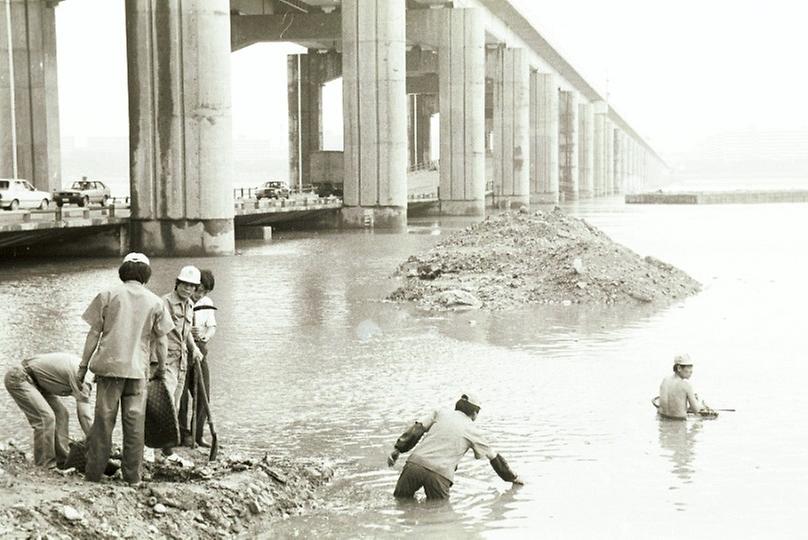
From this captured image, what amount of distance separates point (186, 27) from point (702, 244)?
2062cm

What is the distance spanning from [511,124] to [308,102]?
15.2 metres

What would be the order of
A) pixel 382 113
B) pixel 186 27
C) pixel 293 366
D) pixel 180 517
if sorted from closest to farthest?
pixel 180 517, pixel 293 366, pixel 186 27, pixel 382 113

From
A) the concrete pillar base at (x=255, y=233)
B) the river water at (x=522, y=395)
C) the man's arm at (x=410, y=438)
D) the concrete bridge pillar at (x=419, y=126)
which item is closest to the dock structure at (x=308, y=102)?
the river water at (x=522, y=395)

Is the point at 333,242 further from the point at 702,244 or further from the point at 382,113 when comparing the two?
the point at 702,244

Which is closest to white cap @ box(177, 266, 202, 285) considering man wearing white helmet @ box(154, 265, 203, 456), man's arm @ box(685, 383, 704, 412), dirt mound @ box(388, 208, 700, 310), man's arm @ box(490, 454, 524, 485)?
man wearing white helmet @ box(154, 265, 203, 456)

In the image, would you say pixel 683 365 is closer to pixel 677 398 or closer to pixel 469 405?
pixel 677 398

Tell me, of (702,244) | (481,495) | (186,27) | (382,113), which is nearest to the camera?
(481,495)

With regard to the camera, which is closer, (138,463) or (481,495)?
(138,463)

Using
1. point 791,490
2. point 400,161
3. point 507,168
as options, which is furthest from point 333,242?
point 507,168


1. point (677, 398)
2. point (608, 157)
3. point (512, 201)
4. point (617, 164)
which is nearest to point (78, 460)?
point (677, 398)

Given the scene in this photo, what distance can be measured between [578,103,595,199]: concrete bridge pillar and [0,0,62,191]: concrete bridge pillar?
9075cm

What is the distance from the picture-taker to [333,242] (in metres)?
46.3

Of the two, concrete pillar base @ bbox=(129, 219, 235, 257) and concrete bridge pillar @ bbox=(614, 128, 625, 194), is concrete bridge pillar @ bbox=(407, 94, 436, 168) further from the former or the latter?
concrete pillar base @ bbox=(129, 219, 235, 257)

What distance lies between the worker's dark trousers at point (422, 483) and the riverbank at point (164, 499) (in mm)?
701
